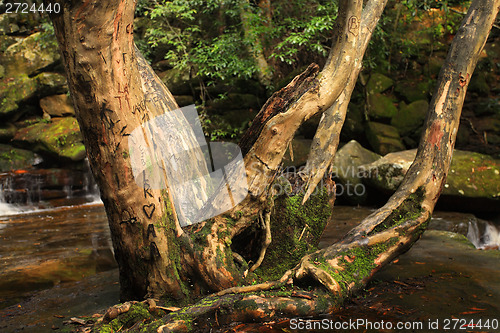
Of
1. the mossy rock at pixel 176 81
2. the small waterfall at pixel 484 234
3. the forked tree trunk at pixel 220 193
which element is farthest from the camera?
the mossy rock at pixel 176 81

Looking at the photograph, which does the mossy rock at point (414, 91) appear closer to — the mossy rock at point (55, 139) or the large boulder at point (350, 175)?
the large boulder at point (350, 175)

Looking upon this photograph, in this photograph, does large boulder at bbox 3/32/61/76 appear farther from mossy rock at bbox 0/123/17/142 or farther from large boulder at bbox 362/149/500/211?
large boulder at bbox 362/149/500/211

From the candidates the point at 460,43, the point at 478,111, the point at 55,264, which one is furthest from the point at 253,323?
the point at 478,111

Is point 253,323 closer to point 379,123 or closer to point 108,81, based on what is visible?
point 108,81

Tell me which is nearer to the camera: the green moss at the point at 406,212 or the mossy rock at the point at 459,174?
the green moss at the point at 406,212

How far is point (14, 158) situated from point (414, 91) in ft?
33.6

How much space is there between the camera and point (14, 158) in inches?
395

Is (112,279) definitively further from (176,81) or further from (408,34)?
(408,34)

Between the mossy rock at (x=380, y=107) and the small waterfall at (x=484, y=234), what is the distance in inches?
142

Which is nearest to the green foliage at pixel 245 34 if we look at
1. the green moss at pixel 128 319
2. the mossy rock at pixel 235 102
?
the mossy rock at pixel 235 102

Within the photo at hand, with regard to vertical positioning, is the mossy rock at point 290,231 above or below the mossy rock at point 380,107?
below

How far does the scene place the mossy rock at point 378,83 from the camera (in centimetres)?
970

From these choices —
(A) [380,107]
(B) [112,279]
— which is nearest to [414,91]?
(A) [380,107]

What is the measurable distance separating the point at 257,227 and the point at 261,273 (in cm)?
39
